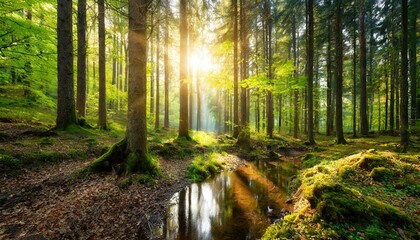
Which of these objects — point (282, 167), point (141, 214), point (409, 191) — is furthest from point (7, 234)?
point (282, 167)

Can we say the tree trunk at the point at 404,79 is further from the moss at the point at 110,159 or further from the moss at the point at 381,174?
the moss at the point at 110,159

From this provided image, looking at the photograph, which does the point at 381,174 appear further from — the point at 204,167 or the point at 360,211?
the point at 204,167

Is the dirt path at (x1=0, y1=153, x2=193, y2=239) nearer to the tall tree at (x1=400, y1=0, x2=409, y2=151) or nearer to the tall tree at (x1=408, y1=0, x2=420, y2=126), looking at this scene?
the tall tree at (x1=400, y1=0, x2=409, y2=151)

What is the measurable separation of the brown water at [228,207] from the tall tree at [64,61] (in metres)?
6.77

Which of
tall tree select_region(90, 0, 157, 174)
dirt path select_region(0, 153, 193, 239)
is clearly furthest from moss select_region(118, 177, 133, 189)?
tall tree select_region(90, 0, 157, 174)

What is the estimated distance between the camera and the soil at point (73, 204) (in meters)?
4.12

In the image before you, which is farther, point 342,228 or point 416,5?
point 416,5

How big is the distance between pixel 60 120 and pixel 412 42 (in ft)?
94.3

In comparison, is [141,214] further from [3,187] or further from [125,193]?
[3,187]

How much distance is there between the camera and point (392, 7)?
63.7ft

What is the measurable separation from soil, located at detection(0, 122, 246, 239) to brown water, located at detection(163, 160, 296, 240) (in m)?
0.48

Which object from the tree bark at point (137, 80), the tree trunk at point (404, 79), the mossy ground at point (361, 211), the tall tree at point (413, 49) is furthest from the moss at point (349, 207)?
the tall tree at point (413, 49)

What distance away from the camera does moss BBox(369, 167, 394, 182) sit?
555 cm

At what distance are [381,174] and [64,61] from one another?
1232cm
